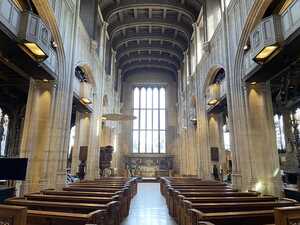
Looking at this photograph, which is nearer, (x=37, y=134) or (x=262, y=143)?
(x=262, y=143)

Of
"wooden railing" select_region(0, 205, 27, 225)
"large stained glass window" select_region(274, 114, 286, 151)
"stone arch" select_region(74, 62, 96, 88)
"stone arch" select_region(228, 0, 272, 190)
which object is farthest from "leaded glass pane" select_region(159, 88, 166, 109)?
"wooden railing" select_region(0, 205, 27, 225)

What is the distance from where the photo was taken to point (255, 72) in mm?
7180

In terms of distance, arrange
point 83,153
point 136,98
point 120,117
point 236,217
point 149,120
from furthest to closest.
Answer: point 136,98
point 149,120
point 120,117
point 83,153
point 236,217

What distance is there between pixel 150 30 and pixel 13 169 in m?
15.5

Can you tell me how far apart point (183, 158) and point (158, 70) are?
11280 millimetres

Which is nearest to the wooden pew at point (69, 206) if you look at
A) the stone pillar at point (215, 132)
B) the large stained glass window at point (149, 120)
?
the stone pillar at point (215, 132)

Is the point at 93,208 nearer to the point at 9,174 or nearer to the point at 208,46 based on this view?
the point at 9,174

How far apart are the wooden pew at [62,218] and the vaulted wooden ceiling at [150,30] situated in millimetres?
14125

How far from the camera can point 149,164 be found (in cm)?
2370

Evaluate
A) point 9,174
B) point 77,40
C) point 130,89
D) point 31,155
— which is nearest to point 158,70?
point 130,89

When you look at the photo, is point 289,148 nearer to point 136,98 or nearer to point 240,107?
point 240,107

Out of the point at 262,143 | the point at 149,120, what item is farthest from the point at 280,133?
the point at 149,120

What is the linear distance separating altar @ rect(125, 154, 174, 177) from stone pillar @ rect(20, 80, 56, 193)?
15.4 m

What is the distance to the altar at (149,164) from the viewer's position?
23.0 m
